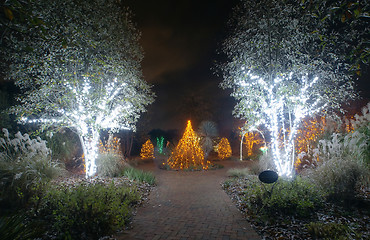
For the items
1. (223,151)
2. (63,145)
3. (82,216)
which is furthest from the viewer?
(223,151)

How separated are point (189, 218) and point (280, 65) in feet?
20.4

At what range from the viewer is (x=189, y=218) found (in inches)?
199

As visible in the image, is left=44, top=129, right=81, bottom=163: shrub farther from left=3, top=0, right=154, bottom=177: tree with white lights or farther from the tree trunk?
the tree trunk

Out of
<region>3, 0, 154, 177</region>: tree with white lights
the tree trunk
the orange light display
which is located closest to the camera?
<region>3, 0, 154, 177</region>: tree with white lights

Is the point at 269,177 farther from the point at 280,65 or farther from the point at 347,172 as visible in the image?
the point at 280,65

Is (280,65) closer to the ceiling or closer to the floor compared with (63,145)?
closer to the ceiling

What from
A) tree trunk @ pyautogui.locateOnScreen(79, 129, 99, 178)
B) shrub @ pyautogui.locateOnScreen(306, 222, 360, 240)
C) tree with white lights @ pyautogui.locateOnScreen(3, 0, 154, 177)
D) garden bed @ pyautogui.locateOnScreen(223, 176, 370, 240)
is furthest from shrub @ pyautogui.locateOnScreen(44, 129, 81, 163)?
shrub @ pyautogui.locateOnScreen(306, 222, 360, 240)

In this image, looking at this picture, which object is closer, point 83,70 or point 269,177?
point 269,177

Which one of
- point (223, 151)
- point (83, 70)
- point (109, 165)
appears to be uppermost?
point (83, 70)

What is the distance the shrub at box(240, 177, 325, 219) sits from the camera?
4.71 m

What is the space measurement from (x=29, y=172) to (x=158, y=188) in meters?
4.52

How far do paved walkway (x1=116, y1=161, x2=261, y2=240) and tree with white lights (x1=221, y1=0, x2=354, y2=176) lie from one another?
3681mm

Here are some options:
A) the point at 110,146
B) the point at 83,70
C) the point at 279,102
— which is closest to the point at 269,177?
the point at 279,102

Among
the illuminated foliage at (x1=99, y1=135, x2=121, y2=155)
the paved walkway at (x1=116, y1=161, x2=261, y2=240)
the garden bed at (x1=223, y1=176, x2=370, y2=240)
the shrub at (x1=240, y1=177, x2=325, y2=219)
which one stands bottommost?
the paved walkway at (x1=116, y1=161, x2=261, y2=240)
